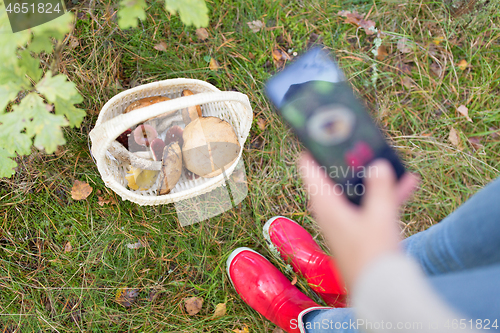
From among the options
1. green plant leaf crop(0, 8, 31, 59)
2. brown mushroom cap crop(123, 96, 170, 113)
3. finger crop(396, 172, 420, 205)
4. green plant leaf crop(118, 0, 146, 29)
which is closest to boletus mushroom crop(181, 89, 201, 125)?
brown mushroom cap crop(123, 96, 170, 113)

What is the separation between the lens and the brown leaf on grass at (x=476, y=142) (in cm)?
241

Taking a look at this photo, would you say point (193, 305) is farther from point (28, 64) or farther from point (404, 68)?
point (404, 68)

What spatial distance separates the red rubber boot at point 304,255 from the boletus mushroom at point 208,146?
28.3 inches

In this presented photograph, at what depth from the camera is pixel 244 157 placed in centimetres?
230

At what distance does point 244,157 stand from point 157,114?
108cm

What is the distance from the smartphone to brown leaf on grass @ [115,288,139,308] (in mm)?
1598

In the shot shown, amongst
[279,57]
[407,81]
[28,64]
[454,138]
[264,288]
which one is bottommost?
[264,288]

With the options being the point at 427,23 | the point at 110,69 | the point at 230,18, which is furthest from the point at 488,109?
the point at 110,69

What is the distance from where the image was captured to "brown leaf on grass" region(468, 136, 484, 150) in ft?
7.91

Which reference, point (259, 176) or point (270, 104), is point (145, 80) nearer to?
point (270, 104)

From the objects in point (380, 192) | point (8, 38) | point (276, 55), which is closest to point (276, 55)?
point (276, 55)

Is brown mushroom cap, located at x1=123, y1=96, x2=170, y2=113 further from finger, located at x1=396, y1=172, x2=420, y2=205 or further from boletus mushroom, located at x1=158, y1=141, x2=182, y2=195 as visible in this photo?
finger, located at x1=396, y1=172, x2=420, y2=205

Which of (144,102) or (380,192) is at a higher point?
(144,102)

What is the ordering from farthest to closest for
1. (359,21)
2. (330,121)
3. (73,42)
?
(359,21), (73,42), (330,121)
